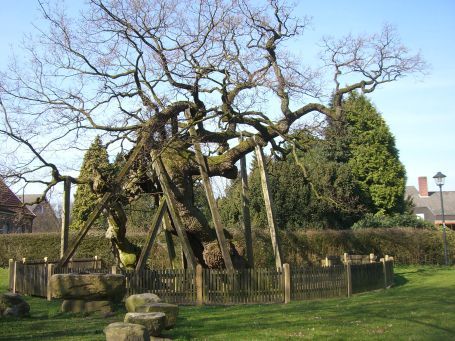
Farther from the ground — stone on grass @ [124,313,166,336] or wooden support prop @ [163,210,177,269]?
wooden support prop @ [163,210,177,269]

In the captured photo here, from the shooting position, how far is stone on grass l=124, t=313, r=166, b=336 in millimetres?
9203

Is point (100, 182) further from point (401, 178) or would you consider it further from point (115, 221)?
point (401, 178)

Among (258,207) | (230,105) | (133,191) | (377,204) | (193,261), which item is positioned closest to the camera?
(193,261)

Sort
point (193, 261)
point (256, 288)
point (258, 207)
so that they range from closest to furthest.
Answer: point (256, 288)
point (193, 261)
point (258, 207)

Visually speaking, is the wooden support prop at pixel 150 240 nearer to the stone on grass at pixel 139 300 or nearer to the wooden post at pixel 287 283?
the wooden post at pixel 287 283

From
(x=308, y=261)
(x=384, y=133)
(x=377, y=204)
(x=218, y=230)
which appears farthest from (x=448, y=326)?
(x=384, y=133)

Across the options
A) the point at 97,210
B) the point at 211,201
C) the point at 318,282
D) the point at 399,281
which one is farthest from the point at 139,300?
the point at 399,281

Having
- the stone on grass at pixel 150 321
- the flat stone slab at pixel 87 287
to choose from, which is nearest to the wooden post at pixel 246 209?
the flat stone slab at pixel 87 287

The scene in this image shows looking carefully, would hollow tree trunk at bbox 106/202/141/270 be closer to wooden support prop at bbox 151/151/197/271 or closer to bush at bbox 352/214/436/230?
wooden support prop at bbox 151/151/197/271

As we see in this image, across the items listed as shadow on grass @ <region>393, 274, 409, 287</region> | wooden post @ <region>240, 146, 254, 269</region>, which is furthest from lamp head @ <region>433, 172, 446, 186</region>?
wooden post @ <region>240, 146, 254, 269</region>

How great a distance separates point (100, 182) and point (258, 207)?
19927 millimetres

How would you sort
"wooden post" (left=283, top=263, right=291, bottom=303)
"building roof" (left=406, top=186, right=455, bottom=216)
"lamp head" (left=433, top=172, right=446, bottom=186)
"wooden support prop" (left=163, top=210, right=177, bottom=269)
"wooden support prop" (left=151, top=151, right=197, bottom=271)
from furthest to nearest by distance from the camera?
"building roof" (left=406, top=186, right=455, bottom=216) < "lamp head" (left=433, top=172, right=446, bottom=186) < "wooden support prop" (left=163, top=210, right=177, bottom=269) < "wooden support prop" (left=151, top=151, right=197, bottom=271) < "wooden post" (left=283, top=263, right=291, bottom=303)

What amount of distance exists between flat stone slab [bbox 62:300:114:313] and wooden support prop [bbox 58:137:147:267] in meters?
3.45

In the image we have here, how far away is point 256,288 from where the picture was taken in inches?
631
